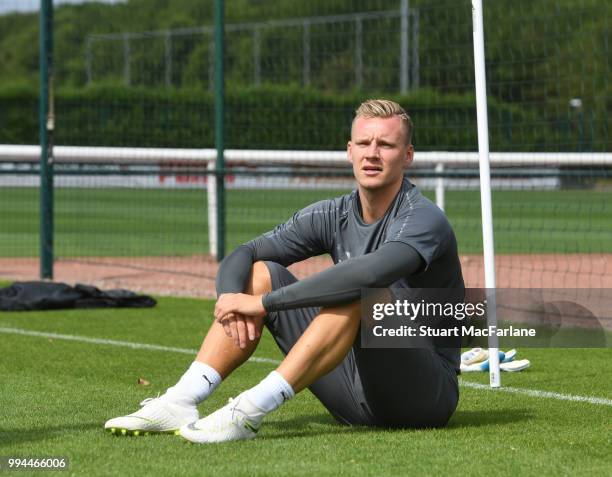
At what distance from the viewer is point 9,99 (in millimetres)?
40375

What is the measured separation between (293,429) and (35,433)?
101 cm

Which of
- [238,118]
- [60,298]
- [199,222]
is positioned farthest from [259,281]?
[238,118]

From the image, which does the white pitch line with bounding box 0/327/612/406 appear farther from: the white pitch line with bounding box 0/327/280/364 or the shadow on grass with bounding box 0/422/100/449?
the shadow on grass with bounding box 0/422/100/449

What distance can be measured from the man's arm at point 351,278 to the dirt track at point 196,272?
6658 mm

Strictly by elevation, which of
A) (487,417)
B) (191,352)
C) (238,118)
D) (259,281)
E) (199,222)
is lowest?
(487,417)

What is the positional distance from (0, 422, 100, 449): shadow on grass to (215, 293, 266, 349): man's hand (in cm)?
77

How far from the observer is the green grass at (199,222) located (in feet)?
57.7

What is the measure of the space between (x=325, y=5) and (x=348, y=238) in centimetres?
4932

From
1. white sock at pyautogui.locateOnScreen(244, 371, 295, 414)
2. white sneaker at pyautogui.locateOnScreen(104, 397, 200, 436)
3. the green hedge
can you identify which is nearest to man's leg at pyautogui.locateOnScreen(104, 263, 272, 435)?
white sneaker at pyautogui.locateOnScreen(104, 397, 200, 436)

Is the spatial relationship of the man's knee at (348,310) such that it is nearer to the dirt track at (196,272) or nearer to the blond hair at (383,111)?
the blond hair at (383,111)

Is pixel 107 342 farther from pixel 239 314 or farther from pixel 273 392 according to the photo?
pixel 273 392

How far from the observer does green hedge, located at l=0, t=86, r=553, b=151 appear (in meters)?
23.6

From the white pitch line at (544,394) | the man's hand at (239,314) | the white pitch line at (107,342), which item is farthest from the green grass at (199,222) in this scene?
the man's hand at (239,314)

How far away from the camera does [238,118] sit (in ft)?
107
